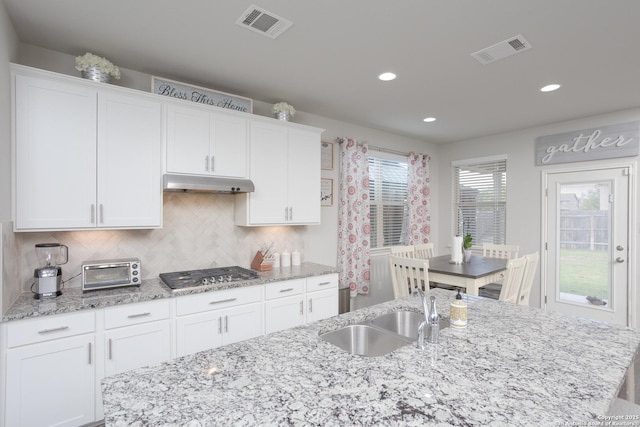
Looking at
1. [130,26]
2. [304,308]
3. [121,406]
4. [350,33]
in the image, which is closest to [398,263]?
[304,308]

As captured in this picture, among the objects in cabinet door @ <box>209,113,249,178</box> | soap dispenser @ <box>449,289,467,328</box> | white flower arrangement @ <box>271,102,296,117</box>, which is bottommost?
soap dispenser @ <box>449,289,467,328</box>

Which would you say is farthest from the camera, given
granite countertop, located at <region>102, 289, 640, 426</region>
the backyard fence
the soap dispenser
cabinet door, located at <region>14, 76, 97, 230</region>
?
the backyard fence

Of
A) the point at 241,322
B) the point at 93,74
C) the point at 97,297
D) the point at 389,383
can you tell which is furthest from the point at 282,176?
the point at 389,383

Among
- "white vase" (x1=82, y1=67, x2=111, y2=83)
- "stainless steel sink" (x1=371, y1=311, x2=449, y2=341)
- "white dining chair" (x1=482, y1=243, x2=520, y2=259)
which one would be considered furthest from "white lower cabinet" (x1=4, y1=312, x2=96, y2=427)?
"white dining chair" (x1=482, y1=243, x2=520, y2=259)

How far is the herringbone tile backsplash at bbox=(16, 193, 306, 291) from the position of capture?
2414 millimetres

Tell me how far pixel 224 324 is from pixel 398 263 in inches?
64.2

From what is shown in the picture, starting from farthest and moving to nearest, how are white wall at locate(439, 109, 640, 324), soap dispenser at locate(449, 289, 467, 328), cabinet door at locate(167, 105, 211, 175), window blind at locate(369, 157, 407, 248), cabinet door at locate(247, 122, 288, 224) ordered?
1. window blind at locate(369, 157, 407, 248)
2. white wall at locate(439, 109, 640, 324)
3. cabinet door at locate(247, 122, 288, 224)
4. cabinet door at locate(167, 105, 211, 175)
5. soap dispenser at locate(449, 289, 467, 328)

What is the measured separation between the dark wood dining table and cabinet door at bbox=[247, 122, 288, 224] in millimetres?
1628

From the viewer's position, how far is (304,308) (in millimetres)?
3027

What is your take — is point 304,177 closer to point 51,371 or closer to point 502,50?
point 502,50

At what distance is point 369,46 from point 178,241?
7.35 ft

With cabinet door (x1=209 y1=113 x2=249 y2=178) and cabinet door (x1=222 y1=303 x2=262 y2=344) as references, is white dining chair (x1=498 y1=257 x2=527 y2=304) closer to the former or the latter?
cabinet door (x1=222 y1=303 x2=262 y2=344)

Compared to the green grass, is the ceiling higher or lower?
higher

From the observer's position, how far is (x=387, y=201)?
4793 millimetres
